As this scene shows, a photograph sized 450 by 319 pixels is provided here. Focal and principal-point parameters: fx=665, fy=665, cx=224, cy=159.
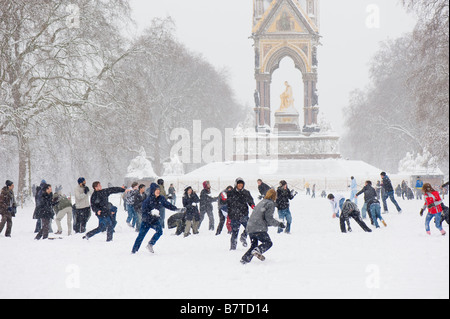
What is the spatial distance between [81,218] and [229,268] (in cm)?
688

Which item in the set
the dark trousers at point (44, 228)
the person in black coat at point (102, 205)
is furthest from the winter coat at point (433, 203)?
the dark trousers at point (44, 228)

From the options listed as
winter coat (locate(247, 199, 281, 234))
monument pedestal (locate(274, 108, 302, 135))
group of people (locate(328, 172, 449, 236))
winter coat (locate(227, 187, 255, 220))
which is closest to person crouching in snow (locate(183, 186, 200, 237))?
group of people (locate(328, 172, 449, 236))

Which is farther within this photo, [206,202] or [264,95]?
[264,95]

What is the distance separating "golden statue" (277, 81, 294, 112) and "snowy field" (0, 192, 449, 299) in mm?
26554

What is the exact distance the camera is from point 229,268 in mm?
9898

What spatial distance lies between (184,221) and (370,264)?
254 inches

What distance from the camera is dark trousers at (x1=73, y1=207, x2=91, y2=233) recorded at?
15.7 metres

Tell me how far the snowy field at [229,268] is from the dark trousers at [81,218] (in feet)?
2.88

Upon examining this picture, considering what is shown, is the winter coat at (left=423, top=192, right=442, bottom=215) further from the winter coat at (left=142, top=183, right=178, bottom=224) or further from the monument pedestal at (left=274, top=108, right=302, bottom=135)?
the monument pedestal at (left=274, top=108, right=302, bottom=135)

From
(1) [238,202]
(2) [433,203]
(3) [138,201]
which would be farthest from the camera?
(3) [138,201]

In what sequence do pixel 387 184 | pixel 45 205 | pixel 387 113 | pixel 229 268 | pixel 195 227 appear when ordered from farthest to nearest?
pixel 387 113, pixel 387 184, pixel 195 227, pixel 45 205, pixel 229 268

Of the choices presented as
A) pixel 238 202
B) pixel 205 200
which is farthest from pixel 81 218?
pixel 238 202

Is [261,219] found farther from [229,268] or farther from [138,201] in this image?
[138,201]
